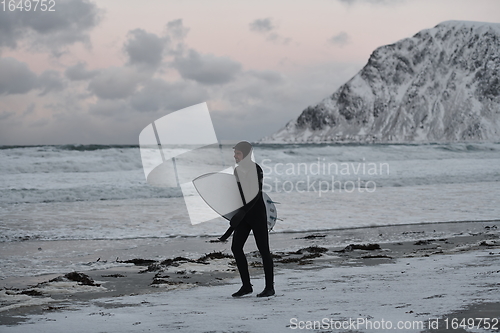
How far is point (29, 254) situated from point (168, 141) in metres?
3.81

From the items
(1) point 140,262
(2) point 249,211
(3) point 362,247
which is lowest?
(3) point 362,247

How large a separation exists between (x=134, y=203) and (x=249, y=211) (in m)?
14.0

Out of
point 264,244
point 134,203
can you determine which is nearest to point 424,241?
point 264,244

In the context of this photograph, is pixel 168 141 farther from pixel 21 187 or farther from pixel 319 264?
pixel 21 187

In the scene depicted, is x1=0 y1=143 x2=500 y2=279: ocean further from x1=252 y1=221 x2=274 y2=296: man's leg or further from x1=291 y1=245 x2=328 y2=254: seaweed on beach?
x1=252 y1=221 x2=274 y2=296: man's leg

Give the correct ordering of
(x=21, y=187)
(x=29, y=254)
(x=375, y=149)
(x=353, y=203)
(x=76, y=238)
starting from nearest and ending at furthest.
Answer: (x=29, y=254) < (x=76, y=238) < (x=353, y=203) < (x=21, y=187) < (x=375, y=149)

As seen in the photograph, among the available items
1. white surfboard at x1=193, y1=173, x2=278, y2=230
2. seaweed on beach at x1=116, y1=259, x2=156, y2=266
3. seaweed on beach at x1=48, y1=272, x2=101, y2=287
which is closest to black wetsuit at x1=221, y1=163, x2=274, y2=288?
white surfboard at x1=193, y1=173, x2=278, y2=230

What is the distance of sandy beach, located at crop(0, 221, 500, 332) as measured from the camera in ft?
15.3

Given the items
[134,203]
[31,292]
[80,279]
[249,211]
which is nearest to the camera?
[249,211]

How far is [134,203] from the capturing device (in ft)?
63.1

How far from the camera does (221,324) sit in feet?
15.4

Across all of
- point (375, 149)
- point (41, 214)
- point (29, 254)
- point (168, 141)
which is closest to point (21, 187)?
point (41, 214)

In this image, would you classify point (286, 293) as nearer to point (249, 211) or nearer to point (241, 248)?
point (241, 248)

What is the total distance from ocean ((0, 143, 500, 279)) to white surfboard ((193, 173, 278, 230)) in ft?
10.6
